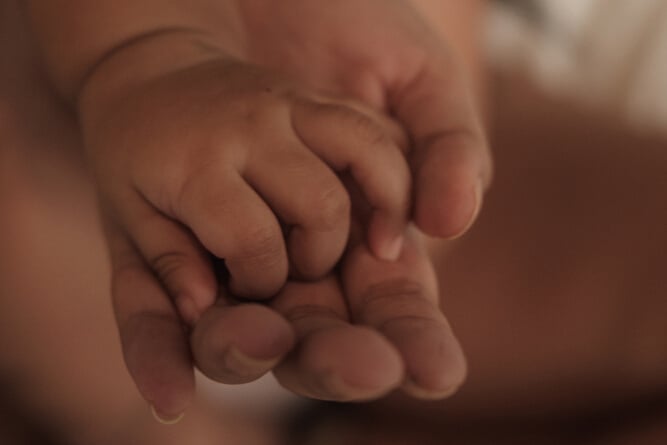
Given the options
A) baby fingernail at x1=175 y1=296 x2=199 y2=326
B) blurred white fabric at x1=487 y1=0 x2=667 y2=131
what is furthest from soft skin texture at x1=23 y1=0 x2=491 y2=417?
blurred white fabric at x1=487 y1=0 x2=667 y2=131

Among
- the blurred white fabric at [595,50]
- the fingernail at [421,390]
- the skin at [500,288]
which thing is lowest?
the skin at [500,288]

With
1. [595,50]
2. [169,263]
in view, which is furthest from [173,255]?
[595,50]

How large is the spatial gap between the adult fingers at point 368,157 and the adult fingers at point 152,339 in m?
0.08

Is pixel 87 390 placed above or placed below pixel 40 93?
below

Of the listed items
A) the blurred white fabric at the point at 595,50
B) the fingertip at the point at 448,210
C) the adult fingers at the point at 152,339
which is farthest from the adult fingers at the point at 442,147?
the blurred white fabric at the point at 595,50

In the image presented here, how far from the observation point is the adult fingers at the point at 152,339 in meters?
0.25

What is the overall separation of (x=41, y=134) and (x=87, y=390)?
0.51ft

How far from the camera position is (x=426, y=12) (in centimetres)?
51

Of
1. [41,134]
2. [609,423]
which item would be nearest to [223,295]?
[41,134]

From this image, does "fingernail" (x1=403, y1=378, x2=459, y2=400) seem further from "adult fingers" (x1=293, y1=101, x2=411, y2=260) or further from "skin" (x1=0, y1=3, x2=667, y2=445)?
"skin" (x1=0, y1=3, x2=667, y2=445)

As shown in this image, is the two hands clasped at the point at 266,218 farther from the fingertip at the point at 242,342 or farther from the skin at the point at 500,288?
the skin at the point at 500,288

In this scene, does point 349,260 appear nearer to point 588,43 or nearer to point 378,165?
point 378,165

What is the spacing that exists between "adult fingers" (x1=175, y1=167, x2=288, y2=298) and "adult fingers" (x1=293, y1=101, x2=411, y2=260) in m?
0.04

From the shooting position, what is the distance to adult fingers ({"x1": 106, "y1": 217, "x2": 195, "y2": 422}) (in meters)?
0.25
